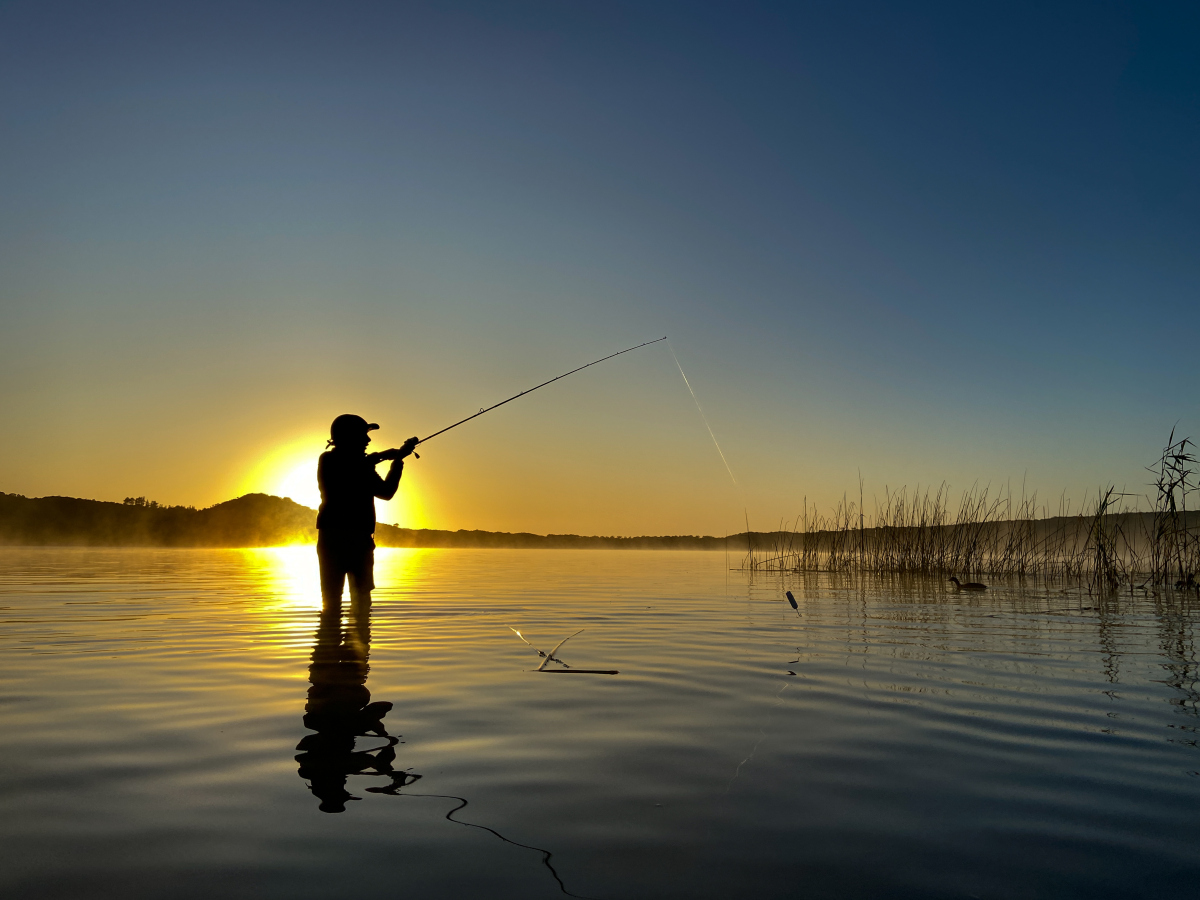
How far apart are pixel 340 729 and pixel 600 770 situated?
59.3 inches

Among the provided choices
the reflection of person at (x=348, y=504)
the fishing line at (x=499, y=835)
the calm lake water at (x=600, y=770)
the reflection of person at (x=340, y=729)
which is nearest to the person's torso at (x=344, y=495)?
the reflection of person at (x=348, y=504)

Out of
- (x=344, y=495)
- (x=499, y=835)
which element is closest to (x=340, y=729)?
(x=499, y=835)

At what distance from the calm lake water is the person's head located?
6.41ft

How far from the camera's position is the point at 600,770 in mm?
3234

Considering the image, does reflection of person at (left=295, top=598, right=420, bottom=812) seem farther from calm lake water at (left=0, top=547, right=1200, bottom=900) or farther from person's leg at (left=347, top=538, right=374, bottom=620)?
person's leg at (left=347, top=538, right=374, bottom=620)

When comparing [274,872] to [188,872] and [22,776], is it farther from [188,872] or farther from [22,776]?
[22,776]

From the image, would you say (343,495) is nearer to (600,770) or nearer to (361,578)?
(361,578)

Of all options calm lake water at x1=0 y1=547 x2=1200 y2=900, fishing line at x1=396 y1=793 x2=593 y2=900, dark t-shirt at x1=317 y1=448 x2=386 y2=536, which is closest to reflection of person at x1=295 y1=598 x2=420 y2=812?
calm lake water at x1=0 y1=547 x2=1200 y2=900

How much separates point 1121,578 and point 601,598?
12.7 meters

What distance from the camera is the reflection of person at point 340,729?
9.91 ft

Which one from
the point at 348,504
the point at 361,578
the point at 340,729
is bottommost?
the point at 340,729

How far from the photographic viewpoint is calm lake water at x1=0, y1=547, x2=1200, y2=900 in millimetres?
2232

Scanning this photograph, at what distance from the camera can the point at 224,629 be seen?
848 cm

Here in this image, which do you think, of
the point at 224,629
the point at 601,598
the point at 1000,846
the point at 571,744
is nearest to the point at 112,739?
the point at 571,744
